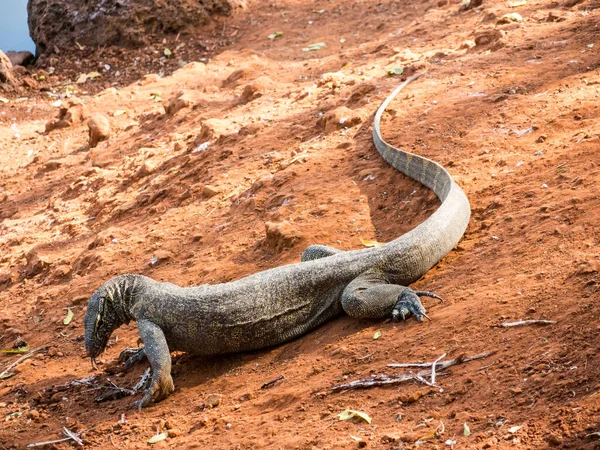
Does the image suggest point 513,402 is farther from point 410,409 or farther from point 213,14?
point 213,14

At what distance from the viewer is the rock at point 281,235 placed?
6.95 m

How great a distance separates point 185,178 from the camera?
9.62 meters

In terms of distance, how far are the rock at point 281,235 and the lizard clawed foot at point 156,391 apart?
186cm

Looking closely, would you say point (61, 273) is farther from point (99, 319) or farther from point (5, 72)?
point (5, 72)

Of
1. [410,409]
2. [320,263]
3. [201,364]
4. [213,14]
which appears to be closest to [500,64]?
[320,263]

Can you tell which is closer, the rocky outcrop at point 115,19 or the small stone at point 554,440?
the small stone at point 554,440

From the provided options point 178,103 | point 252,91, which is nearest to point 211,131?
point 252,91

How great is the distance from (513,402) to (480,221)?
2617 millimetres

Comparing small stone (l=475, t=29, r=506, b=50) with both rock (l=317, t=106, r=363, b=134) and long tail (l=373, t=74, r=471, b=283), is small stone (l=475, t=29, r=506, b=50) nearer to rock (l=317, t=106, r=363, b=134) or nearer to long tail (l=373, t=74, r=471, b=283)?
rock (l=317, t=106, r=363, b=134)

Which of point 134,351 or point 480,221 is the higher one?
point 480,221

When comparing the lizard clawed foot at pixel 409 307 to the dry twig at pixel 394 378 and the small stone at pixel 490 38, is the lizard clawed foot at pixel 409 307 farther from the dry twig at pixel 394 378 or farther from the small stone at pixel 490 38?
the small stone at pixel 490 38

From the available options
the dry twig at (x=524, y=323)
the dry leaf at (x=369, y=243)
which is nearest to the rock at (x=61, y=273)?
the dry leaf at (x=369, y=243)

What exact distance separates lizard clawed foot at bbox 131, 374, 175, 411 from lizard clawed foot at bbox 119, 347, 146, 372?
665 mm

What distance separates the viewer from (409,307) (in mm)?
5340
